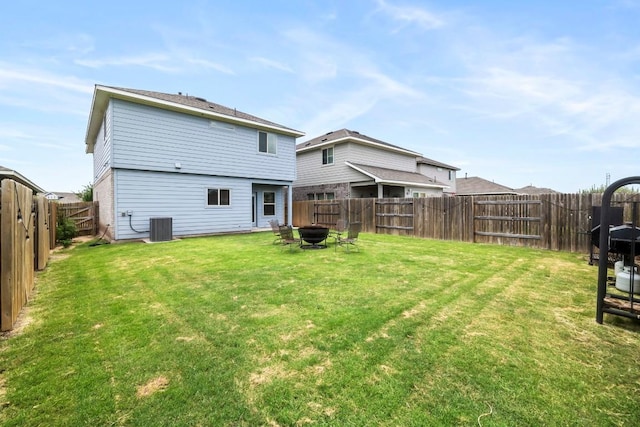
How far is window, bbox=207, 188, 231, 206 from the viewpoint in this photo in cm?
1402

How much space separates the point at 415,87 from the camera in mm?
17375

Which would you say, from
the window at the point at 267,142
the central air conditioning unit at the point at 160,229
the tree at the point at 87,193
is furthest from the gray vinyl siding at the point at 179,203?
A: the tree at the point at 87,193

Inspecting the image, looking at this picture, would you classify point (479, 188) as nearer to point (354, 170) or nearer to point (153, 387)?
point (354, 170)

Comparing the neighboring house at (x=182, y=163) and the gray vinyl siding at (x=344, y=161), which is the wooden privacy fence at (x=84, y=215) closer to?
the neighboring house at (x=182, y=163)

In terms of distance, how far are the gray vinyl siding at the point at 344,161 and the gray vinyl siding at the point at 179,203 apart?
24.8 ft

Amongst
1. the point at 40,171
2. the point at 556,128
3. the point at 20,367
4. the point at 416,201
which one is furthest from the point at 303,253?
the point at 40,171

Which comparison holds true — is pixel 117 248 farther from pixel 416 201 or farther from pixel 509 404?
pixel 416 201

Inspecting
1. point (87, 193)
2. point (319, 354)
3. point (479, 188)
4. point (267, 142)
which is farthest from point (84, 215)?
point (479, 188)

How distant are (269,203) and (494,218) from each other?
12010 millimetres

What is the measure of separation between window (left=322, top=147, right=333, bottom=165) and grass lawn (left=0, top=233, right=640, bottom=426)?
16.2m

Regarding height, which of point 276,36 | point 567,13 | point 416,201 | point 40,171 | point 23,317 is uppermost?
point 276,36

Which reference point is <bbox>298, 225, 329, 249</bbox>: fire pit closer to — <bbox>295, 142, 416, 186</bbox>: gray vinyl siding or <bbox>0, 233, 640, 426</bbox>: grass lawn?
<bbox>0, 233, 640, 426</bbox>: grass lawn

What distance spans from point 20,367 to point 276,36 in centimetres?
1486

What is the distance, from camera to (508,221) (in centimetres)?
1095
